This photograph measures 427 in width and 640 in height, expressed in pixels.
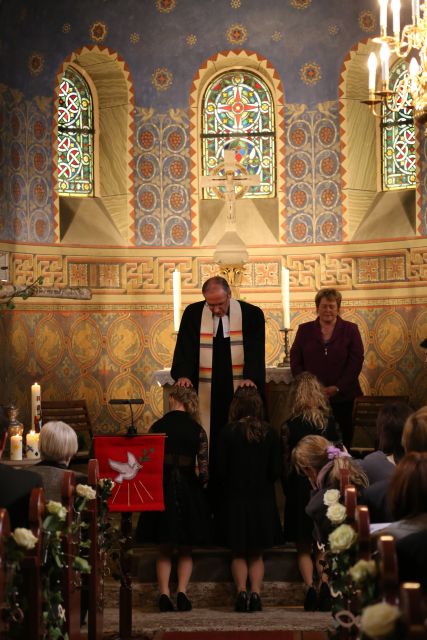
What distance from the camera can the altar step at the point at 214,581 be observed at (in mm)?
7773

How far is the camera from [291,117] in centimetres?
1348

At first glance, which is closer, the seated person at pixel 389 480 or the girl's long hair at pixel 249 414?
the seated person at pixel 389 480

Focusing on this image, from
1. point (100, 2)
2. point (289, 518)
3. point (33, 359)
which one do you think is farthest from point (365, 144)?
point (289, 518)

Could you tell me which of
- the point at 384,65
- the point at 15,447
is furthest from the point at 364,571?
the point at 384,65

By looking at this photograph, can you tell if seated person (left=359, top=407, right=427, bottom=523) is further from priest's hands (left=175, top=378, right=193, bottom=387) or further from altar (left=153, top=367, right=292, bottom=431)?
altar (left=153, top=367, right=292, bottom=431)

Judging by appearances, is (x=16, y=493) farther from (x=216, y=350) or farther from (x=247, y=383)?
(x=216, y=350)

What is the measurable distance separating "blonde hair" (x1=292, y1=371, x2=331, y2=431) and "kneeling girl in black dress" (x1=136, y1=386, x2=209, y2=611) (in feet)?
2.31

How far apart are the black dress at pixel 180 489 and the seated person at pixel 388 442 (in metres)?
1.77

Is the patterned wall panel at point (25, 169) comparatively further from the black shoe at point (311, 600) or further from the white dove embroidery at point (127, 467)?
the black shoe at point (311, 600)

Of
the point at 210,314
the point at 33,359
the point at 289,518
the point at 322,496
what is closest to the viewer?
the point at 322,496

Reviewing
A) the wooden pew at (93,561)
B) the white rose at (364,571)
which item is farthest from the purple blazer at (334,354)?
the white rose at (364,571)

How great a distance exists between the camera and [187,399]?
7633 millimetres

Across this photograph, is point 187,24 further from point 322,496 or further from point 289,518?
point 322,496

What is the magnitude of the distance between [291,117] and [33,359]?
4.19 metres
